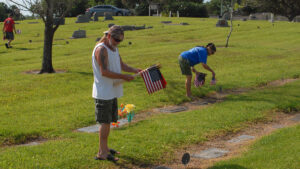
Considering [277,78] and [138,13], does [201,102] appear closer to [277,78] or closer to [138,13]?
[277,78]

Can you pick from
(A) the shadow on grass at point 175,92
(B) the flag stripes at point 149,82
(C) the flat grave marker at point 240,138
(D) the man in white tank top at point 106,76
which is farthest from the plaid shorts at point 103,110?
(A) the shadow on grass at point 175,92

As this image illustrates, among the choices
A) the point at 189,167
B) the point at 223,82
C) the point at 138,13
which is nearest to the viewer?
the point at 189,167

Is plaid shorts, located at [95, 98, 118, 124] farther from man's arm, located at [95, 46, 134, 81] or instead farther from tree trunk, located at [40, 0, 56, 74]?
tree trunk, located at [40, 0, 56, 74]

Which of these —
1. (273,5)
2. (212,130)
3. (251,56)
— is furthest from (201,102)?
(273,5)

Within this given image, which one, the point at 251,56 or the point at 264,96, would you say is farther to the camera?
the point at 251,56

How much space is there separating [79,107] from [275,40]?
2099 centimetres

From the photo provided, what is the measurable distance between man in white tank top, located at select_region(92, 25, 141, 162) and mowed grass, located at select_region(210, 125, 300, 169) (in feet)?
6.39

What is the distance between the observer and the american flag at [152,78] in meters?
6.47

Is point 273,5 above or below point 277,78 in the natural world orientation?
above

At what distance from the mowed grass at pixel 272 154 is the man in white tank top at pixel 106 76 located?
1.95m

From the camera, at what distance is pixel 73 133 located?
8078 mm

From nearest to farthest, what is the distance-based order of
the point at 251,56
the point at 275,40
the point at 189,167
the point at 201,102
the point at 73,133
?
the point at 189,167 < the point at 73,133 < the point at 201,102 < the point at 251,56 < the point at 275,40

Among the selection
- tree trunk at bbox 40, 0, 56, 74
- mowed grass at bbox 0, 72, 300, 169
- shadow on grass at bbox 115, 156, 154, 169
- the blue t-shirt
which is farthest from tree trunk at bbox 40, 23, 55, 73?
shadow on grass at bbox 115, 156, 154, 169

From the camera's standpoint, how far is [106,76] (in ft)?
19.6
